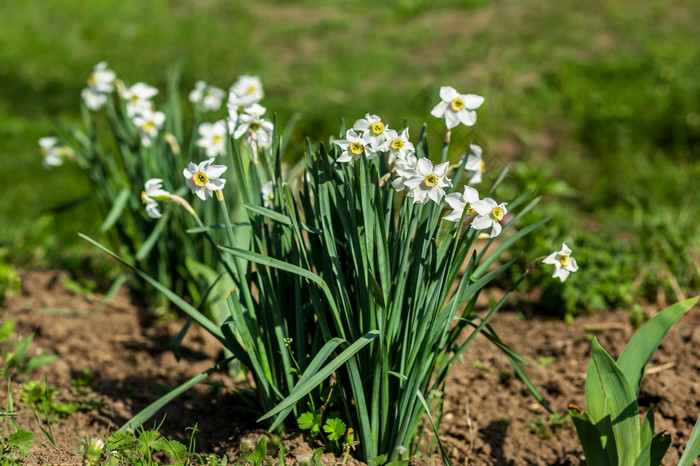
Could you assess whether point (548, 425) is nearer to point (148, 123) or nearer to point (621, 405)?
point (621, 405)

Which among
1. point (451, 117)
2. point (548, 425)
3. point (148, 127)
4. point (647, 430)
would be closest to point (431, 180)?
point (451, 117)

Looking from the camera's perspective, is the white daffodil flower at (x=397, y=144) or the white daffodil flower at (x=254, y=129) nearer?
the white daffodil flower at (x=397, y=144)

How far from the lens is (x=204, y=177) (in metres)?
1.62

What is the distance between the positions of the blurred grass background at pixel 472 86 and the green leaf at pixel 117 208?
57cm

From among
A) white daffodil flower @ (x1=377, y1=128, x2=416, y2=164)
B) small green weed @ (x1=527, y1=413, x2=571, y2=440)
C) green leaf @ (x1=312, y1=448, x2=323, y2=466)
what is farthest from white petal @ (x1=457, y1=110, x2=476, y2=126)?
small green weed @ (x1=527, y1=413, x2=571, y2=440)

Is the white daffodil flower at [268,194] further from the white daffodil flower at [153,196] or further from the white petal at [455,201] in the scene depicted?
the white petal at [455,201]

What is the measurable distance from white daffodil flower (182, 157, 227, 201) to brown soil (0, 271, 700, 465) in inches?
23.0

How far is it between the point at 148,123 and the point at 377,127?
1346mm

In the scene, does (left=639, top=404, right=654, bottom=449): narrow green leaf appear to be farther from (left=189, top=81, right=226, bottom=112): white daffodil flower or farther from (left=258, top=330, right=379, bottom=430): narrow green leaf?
(left=189, top=81, right=226, bottom=112): white daffodil flower

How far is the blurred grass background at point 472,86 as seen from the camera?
324cm

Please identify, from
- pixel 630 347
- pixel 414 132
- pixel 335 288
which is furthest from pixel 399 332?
pixel 414 132

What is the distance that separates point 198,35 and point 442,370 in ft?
17.4

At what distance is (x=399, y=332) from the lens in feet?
5.64

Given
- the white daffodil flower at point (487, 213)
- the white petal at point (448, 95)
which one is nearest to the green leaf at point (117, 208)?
the white petal at point (448, 95)
